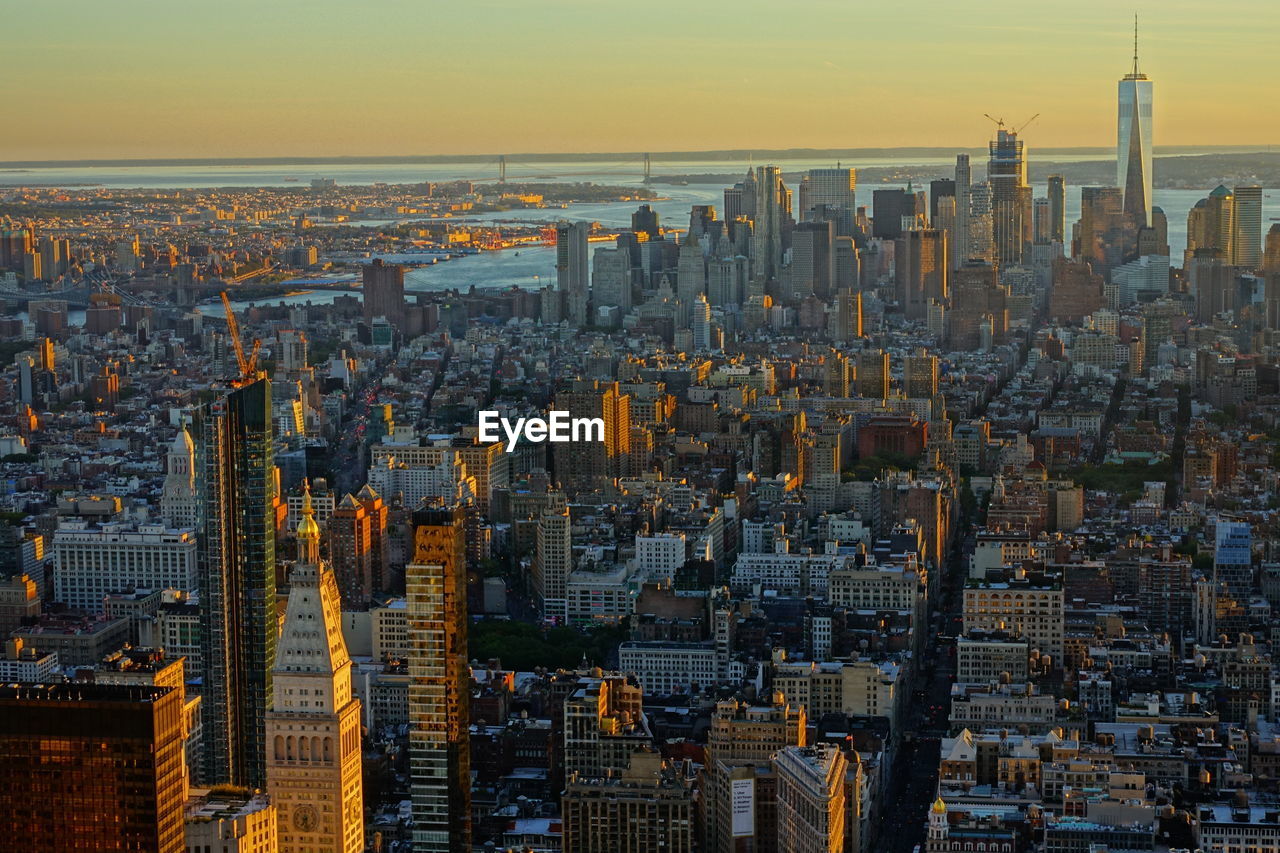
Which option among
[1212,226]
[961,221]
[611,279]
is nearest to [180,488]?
[611,279]

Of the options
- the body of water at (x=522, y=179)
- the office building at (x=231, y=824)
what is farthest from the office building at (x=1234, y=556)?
the office building at (x=231, y=824)

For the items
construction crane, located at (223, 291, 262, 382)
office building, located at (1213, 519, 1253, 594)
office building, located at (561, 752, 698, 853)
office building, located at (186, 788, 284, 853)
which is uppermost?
construction crane, located at (223, 291, 262, 382)

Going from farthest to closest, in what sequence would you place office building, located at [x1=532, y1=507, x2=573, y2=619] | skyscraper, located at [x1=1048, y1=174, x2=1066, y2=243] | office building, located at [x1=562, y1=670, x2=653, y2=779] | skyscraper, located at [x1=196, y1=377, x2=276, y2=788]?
skyscraper, located at [x1=1048, y1=174, x2=1066, y2=243]
office building, located at [x1=532, y1=507, x2=573, y2=619]
office building, located at [x1=562, y1=670, x2=653, y2=779]
skyscraper, located at [x1=196, y1=377, x2=276, y2=788]

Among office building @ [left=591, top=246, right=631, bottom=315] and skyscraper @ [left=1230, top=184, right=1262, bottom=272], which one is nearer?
skyscraper @ [left=1230, top=184, right=1262, bottom=272]

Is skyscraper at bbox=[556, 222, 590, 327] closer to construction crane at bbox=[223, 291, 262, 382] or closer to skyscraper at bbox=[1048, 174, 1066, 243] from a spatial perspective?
skyscraper at bbox=[1048, 174, 1066, 243]

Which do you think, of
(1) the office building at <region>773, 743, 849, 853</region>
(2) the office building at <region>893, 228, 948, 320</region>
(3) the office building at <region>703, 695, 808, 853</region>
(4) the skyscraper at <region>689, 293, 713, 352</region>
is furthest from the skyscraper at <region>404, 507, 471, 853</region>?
(2) the office building at <region>893, 228, 948, 320</region>

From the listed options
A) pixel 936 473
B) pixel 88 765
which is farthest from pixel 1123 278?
pixel 88 765

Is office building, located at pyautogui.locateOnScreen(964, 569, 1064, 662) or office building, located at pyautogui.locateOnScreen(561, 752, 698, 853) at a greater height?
office building, located at pyautogui.locateOnScreen(964, 569, 1064, 662)

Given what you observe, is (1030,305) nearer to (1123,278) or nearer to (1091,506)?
(1123,278)
